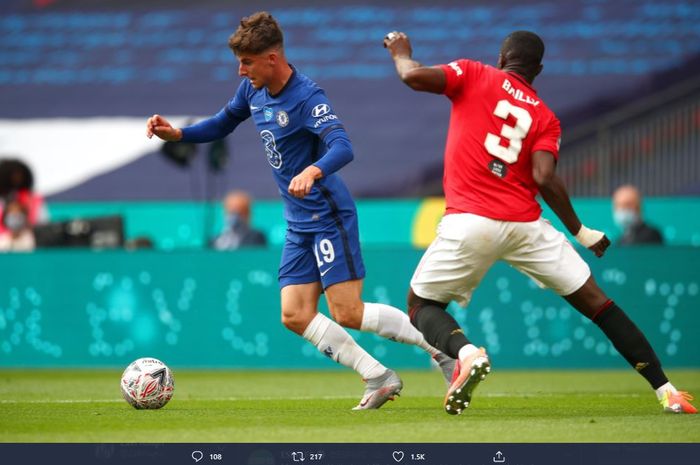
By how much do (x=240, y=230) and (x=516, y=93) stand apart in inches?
274

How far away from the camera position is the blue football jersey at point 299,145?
6652mm

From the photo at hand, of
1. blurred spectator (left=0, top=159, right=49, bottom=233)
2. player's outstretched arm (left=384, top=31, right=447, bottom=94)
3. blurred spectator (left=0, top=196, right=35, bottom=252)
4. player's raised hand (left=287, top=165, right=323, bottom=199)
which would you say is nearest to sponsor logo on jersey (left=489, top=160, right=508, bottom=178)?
player's outstretched arm (left=384, top=31, right=447, bottom=94)

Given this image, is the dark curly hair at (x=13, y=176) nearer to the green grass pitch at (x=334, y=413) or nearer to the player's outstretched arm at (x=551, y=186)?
the green grass pitch at (x=334, y=413)

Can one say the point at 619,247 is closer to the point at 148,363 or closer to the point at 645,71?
the point at 148,363

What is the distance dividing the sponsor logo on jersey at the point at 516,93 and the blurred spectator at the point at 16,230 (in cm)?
799

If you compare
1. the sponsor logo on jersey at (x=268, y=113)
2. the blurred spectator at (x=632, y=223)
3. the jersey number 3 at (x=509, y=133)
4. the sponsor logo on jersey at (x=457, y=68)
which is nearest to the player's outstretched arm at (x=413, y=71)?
the sponsor logo on jersey at (x=457, y=68)

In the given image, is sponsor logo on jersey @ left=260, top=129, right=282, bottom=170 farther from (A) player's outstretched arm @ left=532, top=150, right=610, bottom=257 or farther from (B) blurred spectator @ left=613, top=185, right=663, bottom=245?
(B) blurred spectator @ left=613, top=185, right=663, bottom=245

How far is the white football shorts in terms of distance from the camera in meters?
6.18

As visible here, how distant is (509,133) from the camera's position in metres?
6.24

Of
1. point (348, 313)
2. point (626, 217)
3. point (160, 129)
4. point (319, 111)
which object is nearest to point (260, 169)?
point (626, 217)

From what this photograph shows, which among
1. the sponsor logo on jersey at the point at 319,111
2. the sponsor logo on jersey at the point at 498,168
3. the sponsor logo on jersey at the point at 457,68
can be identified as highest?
the sponsor logo on jersey at the point at 457,68

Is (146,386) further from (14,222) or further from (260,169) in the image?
(260,169)

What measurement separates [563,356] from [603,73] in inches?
322
